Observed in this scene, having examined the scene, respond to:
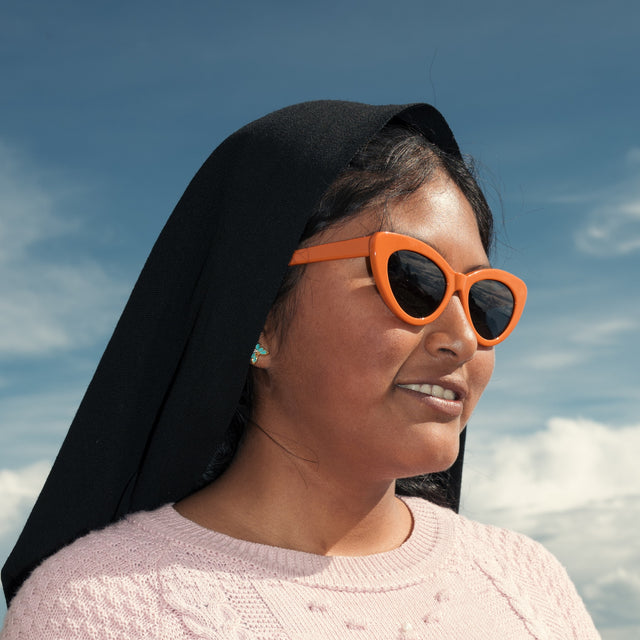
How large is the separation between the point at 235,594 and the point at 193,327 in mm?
1001

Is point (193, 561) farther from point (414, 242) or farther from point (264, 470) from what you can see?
point (414, 242)

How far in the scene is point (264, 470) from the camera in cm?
346

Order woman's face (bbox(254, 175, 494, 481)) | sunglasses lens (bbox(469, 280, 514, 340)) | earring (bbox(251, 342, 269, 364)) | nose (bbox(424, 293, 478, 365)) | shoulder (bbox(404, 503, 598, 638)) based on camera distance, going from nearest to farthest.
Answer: woman's face (bbox(254, 175, 494, 481)) → nose (bbox(424, 293, 478, 365)) → earring (bbox(251, 342, 269, 364)) → sunglasses lens (bbox(469, 280, 514, 340)) → shoulder (bbox(404, 503, 598, 638))

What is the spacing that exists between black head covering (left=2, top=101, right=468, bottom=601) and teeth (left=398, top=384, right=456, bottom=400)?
587 mm

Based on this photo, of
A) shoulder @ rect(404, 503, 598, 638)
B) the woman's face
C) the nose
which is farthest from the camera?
shoulder @ rect(404, 503, 598, 638)

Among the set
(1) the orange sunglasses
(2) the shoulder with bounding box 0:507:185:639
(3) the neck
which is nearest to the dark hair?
(1) the orange sunglasses

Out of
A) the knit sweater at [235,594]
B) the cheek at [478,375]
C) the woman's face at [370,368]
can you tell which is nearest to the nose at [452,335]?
the woman's face at [370,368]

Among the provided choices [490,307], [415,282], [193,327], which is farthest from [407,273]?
[193,327]

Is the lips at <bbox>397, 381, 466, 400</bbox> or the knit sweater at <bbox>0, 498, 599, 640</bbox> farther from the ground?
the lips at <bbox>397, 381, 466, 400</bbox>

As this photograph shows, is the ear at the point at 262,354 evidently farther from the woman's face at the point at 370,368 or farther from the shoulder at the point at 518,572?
the shoulder at the point at 518,572

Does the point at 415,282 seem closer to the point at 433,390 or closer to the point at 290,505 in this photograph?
the point at 433,390

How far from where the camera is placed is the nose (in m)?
3.22

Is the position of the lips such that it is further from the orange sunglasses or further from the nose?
the orange sunglasses

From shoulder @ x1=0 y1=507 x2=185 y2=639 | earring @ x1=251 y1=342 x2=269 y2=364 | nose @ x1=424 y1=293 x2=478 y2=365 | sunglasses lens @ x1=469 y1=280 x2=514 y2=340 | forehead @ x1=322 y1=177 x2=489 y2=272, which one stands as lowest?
shoulder @ x1=0 y1=507 x2=185 y2=639
